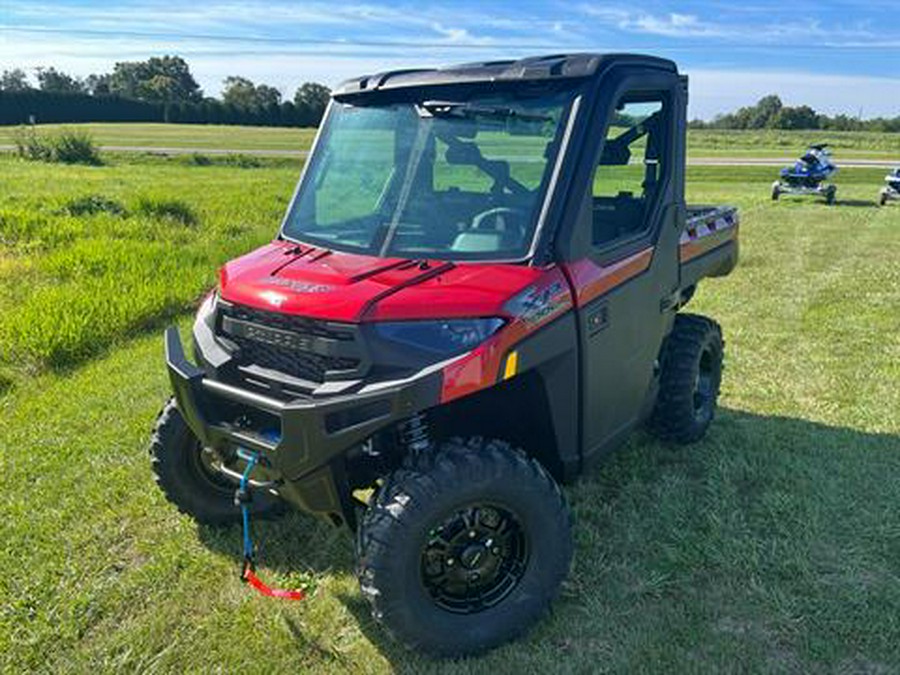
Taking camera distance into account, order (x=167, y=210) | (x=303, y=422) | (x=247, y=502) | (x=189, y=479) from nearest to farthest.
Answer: (x=303, y=422) → (x=247, y=502) → (x=189, y=479) → (x=167, y=210)

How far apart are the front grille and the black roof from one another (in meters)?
1.24

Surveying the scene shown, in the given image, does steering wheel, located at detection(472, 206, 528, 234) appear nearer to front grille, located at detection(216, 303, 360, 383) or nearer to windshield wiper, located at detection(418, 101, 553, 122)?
windshield wiper, located at detection(418, 101, 553, 122)

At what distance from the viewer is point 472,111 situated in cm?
344

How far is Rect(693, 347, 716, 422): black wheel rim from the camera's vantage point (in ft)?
16.1

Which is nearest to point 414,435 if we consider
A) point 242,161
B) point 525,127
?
point 525,127

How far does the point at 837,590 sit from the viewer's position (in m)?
3.46

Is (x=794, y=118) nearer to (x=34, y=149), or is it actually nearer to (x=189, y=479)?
(x=34, y=149)

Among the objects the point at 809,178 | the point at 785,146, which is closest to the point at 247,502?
the point at 809,178

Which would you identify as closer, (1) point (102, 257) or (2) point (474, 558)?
(2) point (474, 558)

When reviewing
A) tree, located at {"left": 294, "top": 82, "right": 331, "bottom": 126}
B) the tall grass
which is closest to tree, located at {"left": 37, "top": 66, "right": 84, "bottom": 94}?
tree, located at {"left": 294, "top": 82, "right": 331, "bottom": 126}

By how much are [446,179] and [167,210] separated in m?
9.65

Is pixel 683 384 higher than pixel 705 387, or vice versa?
pixel 683 384

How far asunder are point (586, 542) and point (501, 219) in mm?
1608

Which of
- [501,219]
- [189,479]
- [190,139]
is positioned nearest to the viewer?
[501,219]
